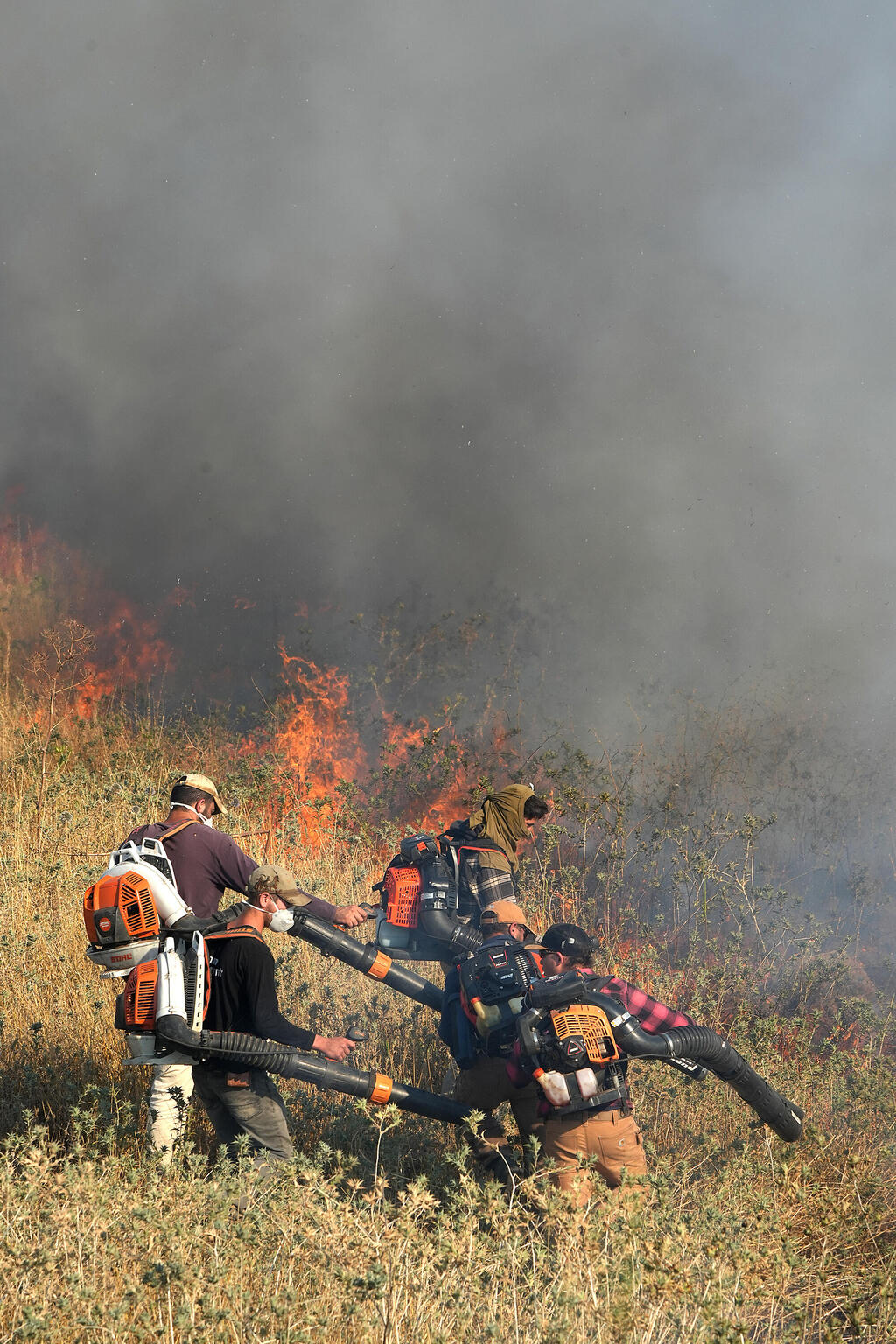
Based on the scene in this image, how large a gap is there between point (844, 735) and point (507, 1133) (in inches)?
236

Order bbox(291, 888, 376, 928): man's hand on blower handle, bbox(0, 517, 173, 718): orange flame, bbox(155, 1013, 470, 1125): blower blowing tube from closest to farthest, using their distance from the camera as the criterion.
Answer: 1. bbox(155, 1013, 470, 1125): blower blowing tube
2. bbox(291, 888, 376, 928): man's hand on blower handle
3. bbox(0, 517, 173, 718): orange flame

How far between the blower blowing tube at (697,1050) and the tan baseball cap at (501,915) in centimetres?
105

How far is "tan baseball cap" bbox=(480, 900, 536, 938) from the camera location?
184 inches

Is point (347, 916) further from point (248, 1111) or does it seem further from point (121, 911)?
point (121, 911)

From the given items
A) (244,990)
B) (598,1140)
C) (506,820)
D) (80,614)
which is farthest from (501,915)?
(80,614)

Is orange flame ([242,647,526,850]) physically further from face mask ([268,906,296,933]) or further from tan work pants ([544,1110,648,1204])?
tan work pants ([544,1110,648,1204])

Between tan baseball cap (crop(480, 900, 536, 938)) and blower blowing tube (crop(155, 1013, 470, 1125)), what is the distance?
964 mm

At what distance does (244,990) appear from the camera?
347 cm

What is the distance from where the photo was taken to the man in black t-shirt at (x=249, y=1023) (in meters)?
3.46

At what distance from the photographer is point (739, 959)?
19.8 ft

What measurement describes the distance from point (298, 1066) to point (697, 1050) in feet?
4.93

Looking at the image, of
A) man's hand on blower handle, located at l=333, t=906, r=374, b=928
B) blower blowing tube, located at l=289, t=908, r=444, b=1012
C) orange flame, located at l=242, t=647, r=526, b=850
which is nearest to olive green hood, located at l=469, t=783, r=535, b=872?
blower blowing tube, located at l=289, t=908, r=444, b=1012

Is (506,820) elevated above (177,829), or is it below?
above

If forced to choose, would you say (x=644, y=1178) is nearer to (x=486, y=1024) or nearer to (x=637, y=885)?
(x=486, y=1024)
